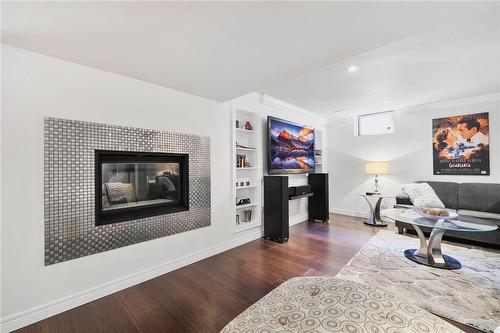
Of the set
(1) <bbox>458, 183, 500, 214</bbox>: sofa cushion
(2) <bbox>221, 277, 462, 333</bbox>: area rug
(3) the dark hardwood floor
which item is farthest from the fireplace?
(1) <bbox>458, 183, 500, 214</bbox>: sofa cushion

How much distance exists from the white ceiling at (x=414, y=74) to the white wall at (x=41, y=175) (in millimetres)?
2220

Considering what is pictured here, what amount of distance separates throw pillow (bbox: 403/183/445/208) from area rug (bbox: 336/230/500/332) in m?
0.71

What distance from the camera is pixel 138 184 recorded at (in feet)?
8.31

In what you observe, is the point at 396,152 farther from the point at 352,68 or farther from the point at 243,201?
the point at 243,201

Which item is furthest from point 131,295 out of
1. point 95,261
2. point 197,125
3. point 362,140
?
point 362,140

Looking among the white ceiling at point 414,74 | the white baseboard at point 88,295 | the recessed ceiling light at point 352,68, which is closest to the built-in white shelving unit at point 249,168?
the white ceiling at point 414,74

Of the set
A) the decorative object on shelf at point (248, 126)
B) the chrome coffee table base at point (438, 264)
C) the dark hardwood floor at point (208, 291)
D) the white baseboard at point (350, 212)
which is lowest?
the dark hardwood floor at point (208, 291)

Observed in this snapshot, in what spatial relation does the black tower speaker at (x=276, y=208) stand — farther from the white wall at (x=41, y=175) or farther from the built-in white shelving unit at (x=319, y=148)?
the built-in white shelving unit at (x=319, y=148)

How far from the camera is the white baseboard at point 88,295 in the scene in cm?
166

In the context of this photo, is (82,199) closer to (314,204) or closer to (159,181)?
(159,181)

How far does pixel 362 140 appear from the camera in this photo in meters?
5.20

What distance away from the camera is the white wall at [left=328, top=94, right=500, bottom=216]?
12.6ft

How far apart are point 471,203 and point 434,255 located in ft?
5.90

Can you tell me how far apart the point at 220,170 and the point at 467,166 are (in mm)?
4617
